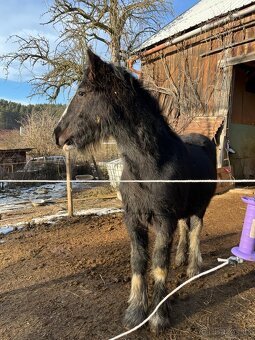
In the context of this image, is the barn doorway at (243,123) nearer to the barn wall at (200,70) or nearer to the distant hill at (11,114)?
the barn wall at (200,70)

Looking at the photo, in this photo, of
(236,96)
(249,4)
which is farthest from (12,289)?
(236,96)

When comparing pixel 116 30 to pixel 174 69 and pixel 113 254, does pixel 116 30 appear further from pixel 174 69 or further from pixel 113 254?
pixel 113 254

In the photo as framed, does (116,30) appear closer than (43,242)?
No

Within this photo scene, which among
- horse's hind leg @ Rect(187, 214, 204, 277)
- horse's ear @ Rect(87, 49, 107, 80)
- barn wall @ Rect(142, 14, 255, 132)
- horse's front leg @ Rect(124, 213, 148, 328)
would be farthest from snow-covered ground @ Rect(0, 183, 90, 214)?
horse's ear @ Rect(87, 49, 107, 80)

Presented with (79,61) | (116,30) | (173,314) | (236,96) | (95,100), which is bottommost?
(173,314)

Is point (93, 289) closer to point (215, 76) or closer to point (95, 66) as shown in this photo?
point (95, 66)

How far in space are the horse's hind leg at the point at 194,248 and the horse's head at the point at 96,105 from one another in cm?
202

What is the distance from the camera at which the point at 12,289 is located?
11.6ft

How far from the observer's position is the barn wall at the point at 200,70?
852 cm

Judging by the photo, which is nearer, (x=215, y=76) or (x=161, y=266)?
(x=161, y=266)

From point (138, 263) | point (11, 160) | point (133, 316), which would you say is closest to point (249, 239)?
point (138, 263)

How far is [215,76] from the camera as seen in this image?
9.21 meters

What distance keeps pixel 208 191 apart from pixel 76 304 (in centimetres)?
210

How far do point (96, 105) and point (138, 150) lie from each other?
20.9 inches
